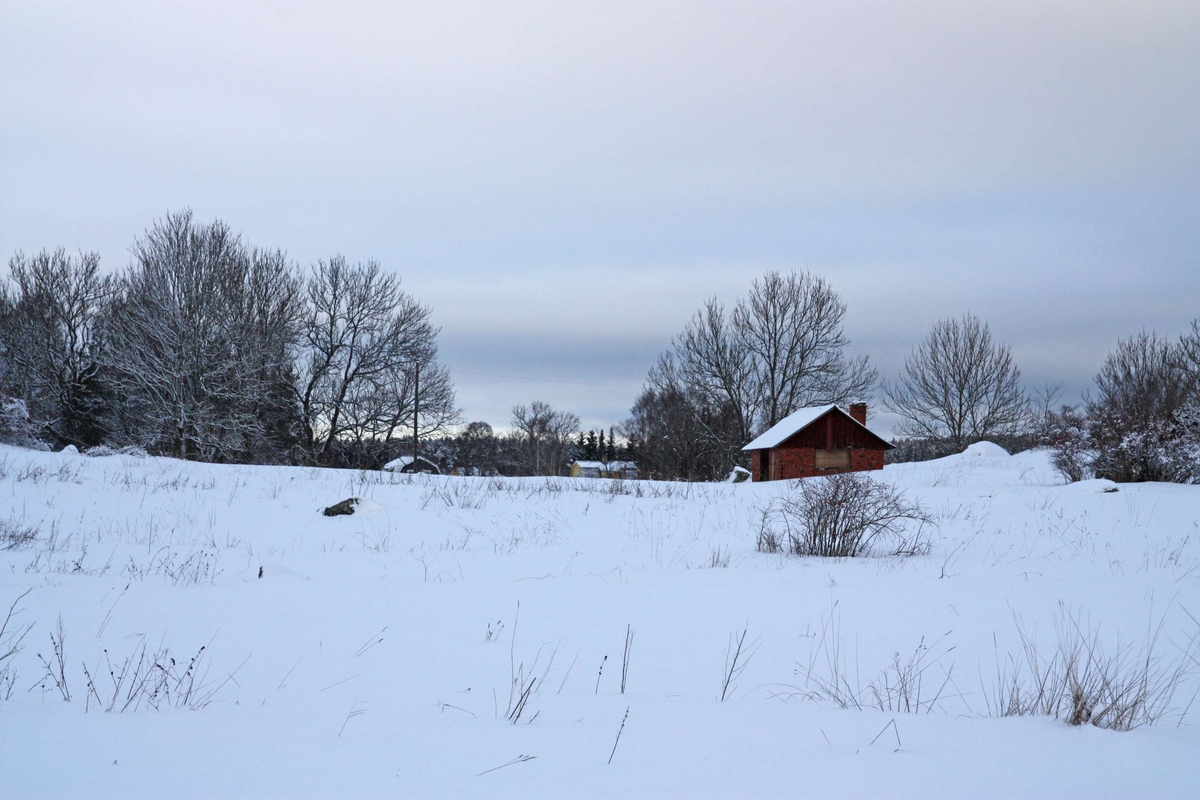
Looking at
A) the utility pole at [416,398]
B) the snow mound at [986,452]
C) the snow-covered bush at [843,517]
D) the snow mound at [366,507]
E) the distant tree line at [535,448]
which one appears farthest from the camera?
the distant tree line at [535,448]

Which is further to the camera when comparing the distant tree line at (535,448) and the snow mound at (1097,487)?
the distant tree line at (535,448)

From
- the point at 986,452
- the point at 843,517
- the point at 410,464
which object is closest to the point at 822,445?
the point at 986,452

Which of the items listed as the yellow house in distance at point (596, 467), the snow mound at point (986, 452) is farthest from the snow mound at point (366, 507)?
the yellow house in distance at point (596, 467)

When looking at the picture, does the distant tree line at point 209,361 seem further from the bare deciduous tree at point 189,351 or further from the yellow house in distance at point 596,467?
the yellow house in distance at point 596,467

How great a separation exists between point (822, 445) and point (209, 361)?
25480mm

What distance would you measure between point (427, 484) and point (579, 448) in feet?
276

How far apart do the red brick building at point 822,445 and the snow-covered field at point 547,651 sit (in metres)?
17.9

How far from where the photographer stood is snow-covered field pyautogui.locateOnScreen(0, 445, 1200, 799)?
243 centimetres

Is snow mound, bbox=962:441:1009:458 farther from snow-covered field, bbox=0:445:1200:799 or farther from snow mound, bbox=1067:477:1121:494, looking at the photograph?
snow-covered field, bbox=0:445:1200:799

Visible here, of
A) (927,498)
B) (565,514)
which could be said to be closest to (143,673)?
(565,514)

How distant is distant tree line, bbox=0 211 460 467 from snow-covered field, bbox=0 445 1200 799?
18.7 meters

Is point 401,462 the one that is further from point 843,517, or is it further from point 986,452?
point 843,517

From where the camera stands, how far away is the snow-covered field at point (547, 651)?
95.7 inches

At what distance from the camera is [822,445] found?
1170 inches
